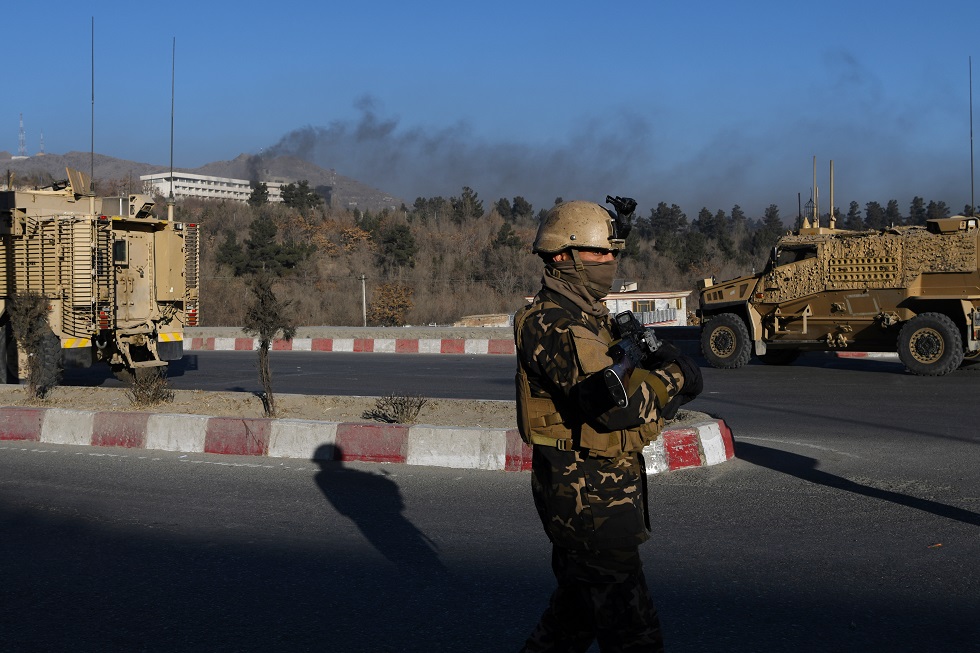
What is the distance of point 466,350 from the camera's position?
2353 cm

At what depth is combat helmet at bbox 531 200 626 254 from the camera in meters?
3.46

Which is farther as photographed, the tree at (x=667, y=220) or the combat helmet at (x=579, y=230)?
the tree at (x=667, y=220)

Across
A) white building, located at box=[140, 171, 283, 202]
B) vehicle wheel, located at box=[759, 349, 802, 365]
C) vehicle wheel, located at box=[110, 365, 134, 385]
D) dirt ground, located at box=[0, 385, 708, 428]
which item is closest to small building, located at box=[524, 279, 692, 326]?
vehicle wheel, located at box=[759, 349, 802, 365]

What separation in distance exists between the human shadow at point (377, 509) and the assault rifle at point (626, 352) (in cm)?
254

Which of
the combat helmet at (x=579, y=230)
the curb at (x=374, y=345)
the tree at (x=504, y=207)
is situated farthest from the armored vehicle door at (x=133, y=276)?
the tree at (x=504, y=207)

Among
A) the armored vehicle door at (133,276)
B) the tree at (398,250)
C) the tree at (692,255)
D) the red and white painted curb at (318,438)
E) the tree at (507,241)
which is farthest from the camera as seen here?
the tree at (692,255)

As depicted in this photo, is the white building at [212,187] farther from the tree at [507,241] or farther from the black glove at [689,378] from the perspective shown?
the black glove at [689,378]

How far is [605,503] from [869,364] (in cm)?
1605

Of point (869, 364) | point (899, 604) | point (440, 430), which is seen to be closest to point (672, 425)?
point (440, 430)

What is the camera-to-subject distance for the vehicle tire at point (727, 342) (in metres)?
17.5

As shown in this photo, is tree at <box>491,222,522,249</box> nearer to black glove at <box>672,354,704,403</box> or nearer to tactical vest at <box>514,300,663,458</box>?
tactical vest at <box>514,300,663,458</box>

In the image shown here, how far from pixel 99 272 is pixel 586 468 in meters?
12.0

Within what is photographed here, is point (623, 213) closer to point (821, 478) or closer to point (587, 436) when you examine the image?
point (587, 436)

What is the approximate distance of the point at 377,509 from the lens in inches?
271
